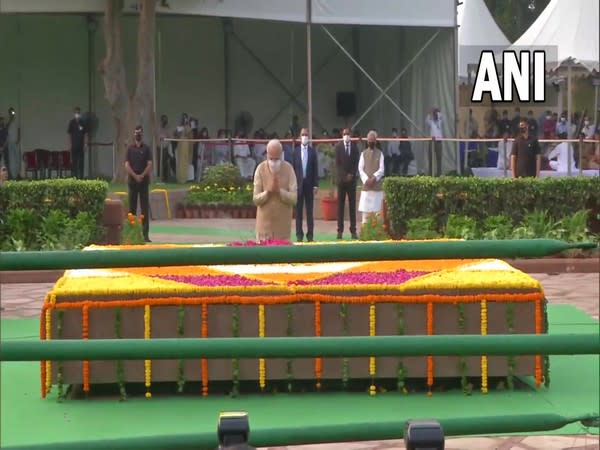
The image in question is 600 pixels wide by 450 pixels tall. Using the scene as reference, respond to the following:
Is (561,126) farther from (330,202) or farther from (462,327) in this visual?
(462,327)

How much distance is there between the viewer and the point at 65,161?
3378 centimetres

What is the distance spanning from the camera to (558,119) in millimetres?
30828

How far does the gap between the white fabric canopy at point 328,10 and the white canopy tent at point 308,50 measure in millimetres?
25

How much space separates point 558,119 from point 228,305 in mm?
23389

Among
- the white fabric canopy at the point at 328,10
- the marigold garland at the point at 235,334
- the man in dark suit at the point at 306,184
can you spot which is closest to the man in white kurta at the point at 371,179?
the man in dark suit at the point at 306,184

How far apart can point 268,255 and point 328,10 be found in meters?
30.7

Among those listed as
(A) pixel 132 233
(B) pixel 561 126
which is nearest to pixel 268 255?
(A) pixel 132 233

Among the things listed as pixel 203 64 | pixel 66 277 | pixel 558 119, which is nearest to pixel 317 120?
pixel 203 64

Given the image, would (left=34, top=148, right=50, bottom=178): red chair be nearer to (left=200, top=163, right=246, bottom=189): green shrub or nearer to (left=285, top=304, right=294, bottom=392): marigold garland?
(left=200, top=163, right=246, bottom=189): green shrub

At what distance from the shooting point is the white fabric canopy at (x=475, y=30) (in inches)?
1272

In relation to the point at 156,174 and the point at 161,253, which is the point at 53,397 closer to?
the point at 161,253

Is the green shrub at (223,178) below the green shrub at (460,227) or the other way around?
the other way around

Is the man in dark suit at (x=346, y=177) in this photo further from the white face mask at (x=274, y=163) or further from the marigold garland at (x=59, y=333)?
the marigold garland at (x=59, y=333)

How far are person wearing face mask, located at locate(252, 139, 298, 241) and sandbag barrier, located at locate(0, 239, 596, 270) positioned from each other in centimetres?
988
